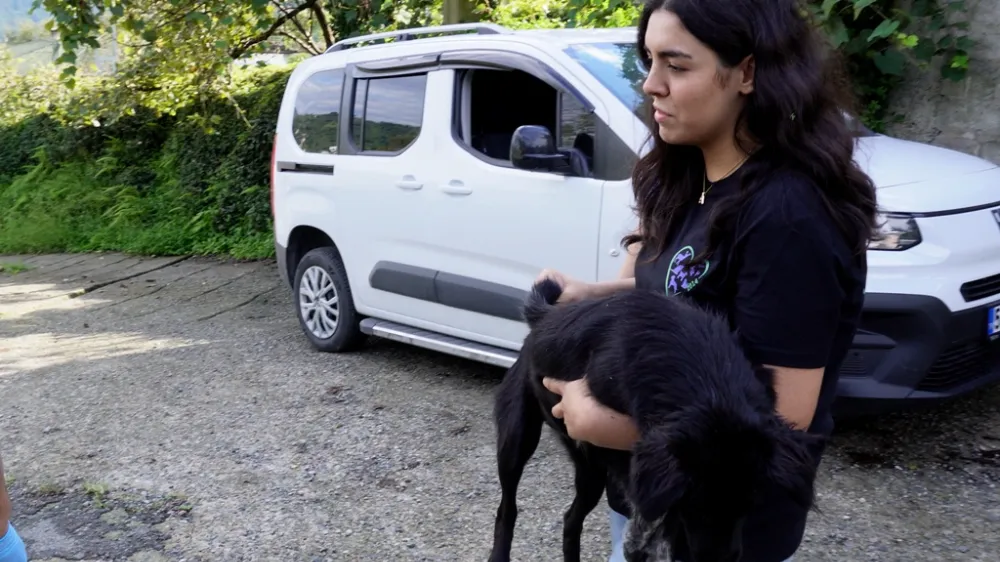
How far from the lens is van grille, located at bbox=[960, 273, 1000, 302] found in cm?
382

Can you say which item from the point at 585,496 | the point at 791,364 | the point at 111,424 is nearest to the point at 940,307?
the point at 585,496

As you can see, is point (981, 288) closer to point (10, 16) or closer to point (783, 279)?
point (783, 279)

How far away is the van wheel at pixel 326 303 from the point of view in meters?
6.30

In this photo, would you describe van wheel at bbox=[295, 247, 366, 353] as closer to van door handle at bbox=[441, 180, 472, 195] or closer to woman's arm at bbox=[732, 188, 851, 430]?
van door handle at bbox=[441, 180, 472, 195]

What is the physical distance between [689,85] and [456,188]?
3.70 metres

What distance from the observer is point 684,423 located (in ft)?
4.83

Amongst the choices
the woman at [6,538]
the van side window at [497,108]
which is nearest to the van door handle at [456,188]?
the van side window at [497,108]

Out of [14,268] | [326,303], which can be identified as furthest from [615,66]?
[14,268]

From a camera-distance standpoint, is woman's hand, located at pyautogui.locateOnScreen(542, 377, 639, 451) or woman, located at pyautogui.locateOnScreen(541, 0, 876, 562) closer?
woman, located at pyautogui.locateOnScreen(541, 0, 876, 562)

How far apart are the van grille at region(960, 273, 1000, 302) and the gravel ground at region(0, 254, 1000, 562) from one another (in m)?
0.83

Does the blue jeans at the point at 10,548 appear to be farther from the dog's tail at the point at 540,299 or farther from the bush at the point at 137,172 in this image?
the bush at the point at 137,172

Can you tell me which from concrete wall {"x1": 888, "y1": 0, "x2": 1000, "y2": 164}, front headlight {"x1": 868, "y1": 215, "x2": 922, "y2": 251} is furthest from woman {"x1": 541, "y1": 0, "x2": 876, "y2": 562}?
concrete wall {"x1": 888, "y1": 0, "x2": 1000, "y2": 164}

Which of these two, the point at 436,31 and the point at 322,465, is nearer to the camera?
the point at 322,465

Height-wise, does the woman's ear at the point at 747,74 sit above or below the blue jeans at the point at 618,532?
above
